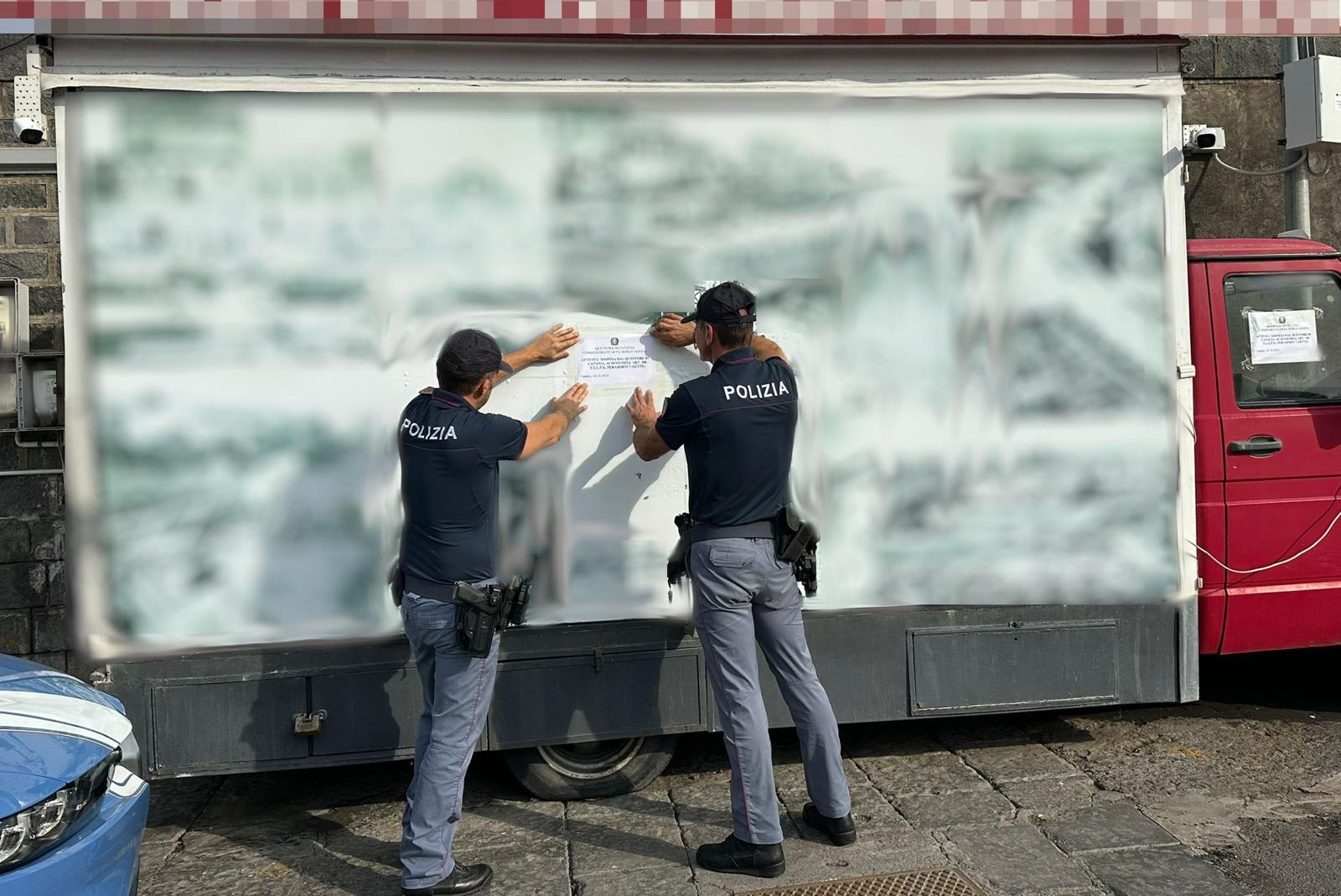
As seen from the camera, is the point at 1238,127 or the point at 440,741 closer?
the point at 440,741

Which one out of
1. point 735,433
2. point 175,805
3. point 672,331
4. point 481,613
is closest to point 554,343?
point 672,331

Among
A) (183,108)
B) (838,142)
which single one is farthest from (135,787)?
(838,142)

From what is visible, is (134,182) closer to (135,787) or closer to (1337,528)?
(135,787)

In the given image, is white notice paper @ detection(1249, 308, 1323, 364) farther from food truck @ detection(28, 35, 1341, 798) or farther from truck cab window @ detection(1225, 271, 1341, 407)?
food truck @ detection(28, 35, 1341, 798)

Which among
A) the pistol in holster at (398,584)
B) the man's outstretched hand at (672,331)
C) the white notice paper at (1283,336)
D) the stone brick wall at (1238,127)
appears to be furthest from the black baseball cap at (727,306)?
the stone brick wall at (1238,127)

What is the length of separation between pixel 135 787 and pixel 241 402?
55.3 inches

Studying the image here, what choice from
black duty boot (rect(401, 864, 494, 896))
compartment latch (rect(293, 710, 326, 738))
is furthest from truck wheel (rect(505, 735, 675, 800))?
compartment latch (rect(293, 710, 326, 738))

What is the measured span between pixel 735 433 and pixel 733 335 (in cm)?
37

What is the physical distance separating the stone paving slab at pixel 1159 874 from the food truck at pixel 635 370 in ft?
2.55

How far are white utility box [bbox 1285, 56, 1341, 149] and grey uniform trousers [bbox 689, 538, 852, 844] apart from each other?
555 cm

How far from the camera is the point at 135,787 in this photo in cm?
312

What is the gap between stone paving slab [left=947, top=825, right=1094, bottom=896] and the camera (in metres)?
3.59

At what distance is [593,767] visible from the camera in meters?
4.40

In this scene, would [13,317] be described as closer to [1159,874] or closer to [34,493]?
[34,493]
